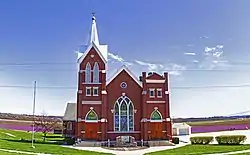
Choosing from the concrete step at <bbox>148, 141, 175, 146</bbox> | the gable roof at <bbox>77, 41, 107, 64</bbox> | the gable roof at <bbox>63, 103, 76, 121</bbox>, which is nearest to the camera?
the concrete step at <bbox>148, 141, 175, 146</bbox>

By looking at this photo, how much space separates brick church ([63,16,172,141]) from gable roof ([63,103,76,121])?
7879 millimetres

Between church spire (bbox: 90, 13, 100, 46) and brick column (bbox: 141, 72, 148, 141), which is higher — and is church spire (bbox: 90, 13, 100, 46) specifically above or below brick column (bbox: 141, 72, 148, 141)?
above

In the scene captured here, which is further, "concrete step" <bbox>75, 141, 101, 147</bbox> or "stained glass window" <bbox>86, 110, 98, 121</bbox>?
"stained glass window" <bbox>86, 110, 98, 121</bbox>

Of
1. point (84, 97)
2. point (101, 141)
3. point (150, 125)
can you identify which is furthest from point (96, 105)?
point (150, 125)

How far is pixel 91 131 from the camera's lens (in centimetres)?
4278

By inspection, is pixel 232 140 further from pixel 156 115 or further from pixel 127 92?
pixel 127 92

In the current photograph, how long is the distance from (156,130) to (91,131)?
26.9ft

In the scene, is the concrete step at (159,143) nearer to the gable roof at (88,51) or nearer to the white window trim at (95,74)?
the white window trim at (95,74)

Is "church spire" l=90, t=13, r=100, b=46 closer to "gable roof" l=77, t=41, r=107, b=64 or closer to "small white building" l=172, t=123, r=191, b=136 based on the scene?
"gable roof" l=77, t=41, r=107, b=64

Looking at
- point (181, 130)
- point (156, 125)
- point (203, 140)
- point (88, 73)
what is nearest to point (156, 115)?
point (156, 125)

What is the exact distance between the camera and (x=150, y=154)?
3212 cm

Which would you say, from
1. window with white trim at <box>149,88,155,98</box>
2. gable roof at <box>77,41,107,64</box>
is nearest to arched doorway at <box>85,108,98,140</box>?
gable roof at <box>77,41,107,64</box>

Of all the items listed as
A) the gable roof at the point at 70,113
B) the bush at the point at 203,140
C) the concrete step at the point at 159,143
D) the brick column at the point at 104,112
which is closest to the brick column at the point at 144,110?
the concrete step at the point at 159,143

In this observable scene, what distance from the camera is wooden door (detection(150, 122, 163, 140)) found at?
43.6 meters
